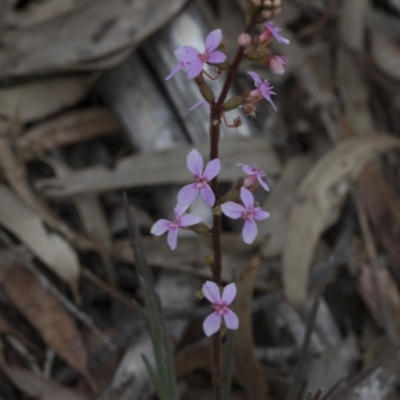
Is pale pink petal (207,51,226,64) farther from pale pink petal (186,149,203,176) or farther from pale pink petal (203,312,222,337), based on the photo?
pale pink petal (203,312,222,337)

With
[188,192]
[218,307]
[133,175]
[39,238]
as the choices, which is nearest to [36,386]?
[39,238]

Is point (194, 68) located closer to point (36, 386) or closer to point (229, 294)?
point (229, 294)

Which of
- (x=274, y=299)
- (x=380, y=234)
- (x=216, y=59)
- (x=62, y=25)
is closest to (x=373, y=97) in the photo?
(x=380, y=234)

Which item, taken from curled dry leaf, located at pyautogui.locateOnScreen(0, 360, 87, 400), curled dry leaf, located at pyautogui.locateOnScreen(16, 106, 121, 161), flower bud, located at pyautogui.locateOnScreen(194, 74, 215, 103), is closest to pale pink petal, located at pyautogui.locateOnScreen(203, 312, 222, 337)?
flower bud, located at pyautogui.locateOnScreen(194, 74, 215, 103)

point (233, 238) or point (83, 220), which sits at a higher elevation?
point (83, 220)

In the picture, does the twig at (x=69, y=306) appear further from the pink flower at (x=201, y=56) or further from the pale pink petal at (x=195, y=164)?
the pink flower at (x=201, y=56)

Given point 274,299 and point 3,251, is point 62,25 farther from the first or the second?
point 274,299

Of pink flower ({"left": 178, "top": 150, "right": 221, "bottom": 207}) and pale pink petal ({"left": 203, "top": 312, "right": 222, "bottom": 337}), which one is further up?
pink flower ({"left": 178, "top": 150, "right": 221, "bottom": 207})
